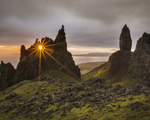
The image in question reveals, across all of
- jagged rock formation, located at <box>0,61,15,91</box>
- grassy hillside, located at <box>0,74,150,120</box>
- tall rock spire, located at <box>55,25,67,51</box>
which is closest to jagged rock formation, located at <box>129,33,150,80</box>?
grassy hillside, located at <box>0,74,150,120</box>

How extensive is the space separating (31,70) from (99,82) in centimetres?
8529

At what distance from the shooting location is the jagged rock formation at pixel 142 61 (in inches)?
5505

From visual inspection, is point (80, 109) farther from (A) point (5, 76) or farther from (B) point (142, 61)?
(B) point (142, 61)

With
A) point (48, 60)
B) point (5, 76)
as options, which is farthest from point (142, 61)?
point (5, 76)

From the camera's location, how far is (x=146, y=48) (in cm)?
15300

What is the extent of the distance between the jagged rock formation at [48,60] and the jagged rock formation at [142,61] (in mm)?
87430

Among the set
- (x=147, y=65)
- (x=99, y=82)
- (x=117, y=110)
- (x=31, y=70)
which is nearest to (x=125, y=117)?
(x=117, y=110)

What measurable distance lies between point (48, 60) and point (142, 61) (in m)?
130

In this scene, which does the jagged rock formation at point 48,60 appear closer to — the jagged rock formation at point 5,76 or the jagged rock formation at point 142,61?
the jagged rock formation at point 5,76

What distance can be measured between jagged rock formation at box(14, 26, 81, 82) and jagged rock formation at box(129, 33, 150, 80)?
87430 mm

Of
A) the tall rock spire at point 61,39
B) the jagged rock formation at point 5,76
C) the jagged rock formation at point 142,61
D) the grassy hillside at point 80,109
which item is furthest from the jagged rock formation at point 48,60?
the jagged rock formation at point 142,61

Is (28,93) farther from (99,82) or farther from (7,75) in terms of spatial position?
(7,75)

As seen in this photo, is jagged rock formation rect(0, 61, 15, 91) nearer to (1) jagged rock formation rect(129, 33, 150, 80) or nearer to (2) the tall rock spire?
(2) the tall rock spire

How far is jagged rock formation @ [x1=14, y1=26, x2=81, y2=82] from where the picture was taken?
428 feet
